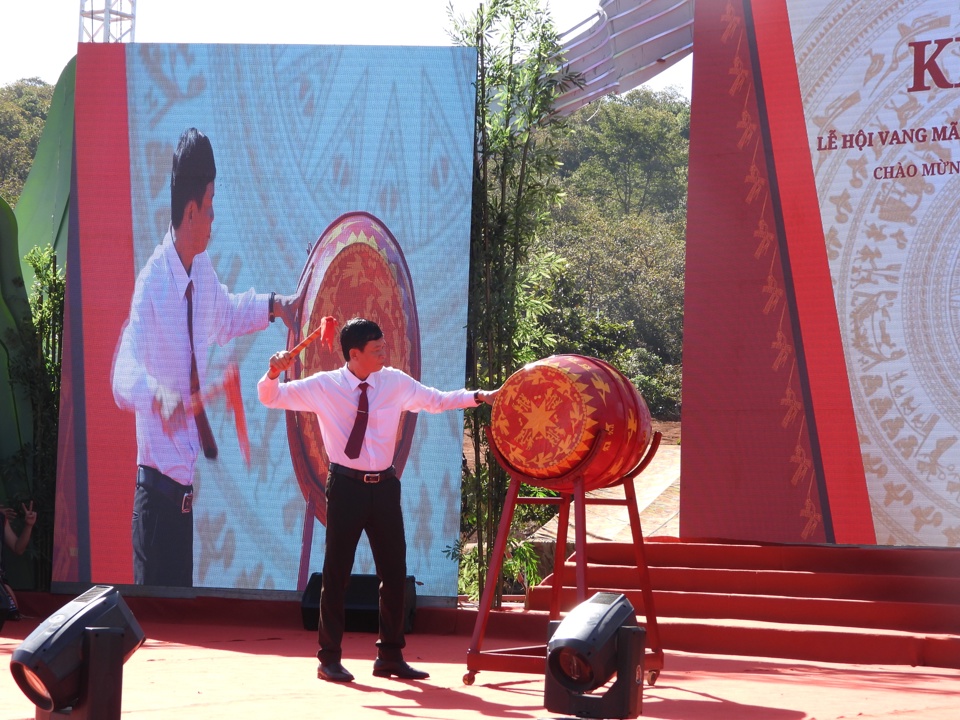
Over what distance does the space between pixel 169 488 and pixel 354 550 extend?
265 centimetres

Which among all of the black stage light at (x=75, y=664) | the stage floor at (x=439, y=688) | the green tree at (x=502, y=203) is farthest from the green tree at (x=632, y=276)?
the black stage light at (x=75, y=664)

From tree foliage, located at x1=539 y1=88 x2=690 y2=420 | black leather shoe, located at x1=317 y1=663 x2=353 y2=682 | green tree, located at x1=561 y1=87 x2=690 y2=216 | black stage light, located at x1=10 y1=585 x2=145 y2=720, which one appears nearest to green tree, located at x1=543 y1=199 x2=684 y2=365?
tree foliage, located at x1=539 y1=88 x2=690 y2=420

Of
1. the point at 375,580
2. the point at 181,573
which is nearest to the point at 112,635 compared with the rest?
the point at 375,580

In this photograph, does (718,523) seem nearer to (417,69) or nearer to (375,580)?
(375,580)

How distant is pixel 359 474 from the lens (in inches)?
187

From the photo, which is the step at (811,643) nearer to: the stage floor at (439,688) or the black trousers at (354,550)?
the stage floor at (439,688)

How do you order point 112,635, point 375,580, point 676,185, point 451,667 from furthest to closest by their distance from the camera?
point 676,185
point 375,580
point 451,667
point 112,635

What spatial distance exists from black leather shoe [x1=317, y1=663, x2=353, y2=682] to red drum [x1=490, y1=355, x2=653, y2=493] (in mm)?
1070

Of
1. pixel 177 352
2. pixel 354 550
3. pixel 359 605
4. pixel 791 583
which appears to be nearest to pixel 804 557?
pixel 791 583

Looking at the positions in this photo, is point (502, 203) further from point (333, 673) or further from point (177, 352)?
point (333, 673)

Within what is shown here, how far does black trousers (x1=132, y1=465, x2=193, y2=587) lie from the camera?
22.9ft

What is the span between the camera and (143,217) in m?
7.25

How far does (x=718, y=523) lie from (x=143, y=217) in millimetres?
4131

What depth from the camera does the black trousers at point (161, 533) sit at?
6977 millimetres
